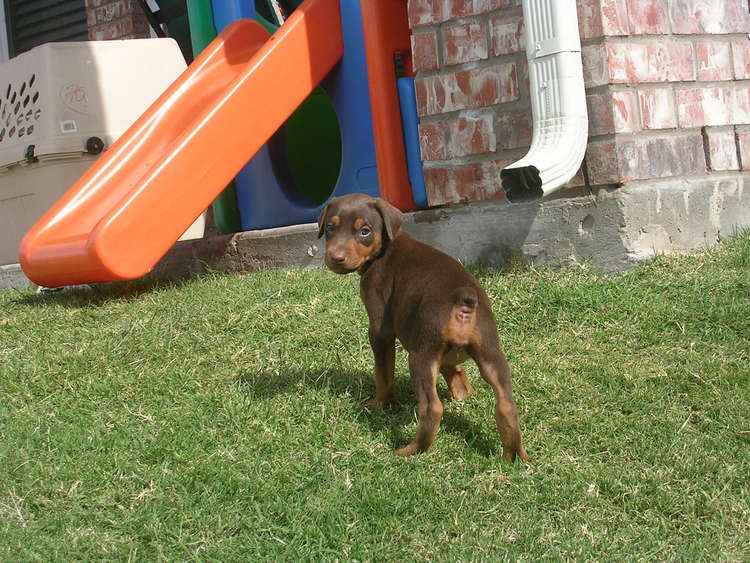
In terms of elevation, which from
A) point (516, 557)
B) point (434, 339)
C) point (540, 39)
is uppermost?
point (540, 39)

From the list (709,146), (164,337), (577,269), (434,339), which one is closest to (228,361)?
(164,337)

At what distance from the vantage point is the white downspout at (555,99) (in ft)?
14.1

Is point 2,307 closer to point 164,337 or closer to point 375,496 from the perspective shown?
point 164,337

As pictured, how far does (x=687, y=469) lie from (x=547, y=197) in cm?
212

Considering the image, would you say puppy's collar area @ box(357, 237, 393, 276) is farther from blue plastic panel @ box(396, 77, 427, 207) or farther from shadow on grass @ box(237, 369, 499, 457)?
blue plastic panel @ box(396, 77, 427, 207)

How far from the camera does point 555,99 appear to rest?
4.39 meters

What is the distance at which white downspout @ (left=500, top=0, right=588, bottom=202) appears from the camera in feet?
14.1

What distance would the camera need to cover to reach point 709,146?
4.88m

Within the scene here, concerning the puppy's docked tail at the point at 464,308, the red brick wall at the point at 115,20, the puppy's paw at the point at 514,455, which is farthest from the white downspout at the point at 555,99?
the red brick wall at the point at 115,20

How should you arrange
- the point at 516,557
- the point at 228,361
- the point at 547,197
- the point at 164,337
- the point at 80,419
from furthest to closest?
the point at 547,197
the point at 164,337
the point at 228,361
the point at 80,419
the point at 516,557

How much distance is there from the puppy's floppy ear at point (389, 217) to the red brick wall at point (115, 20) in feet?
20.1

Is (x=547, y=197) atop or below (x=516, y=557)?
atop

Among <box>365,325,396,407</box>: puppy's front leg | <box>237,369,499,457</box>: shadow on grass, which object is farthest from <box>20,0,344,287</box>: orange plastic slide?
<box>365,325,396,407</box>: puppy's front leg

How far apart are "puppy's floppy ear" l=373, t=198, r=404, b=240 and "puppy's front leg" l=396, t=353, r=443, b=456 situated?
0.56 metres
